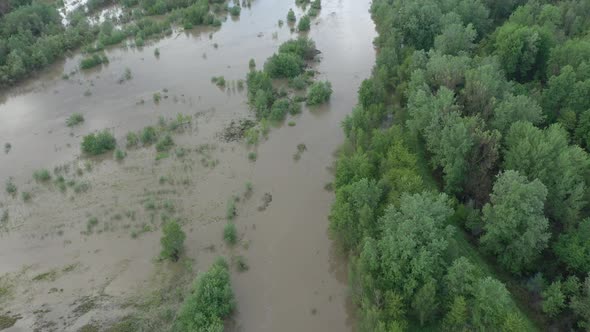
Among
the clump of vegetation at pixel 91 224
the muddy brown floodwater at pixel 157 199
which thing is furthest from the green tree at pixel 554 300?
the clump of vegetation at pixel 91 224

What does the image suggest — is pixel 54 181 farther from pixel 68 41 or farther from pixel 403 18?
pixel 403 18

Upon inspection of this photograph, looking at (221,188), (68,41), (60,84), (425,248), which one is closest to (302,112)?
(221,188)

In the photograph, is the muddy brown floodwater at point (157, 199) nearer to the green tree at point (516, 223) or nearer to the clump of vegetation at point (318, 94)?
the clump of vegetation at point (318, 94)

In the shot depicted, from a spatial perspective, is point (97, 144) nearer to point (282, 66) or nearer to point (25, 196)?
point (25, 196)

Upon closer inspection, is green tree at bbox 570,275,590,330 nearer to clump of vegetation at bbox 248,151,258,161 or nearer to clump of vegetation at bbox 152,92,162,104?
clump of vegetation at bbox 248,151,258,161

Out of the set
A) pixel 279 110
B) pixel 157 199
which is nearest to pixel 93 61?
pixel 279 110

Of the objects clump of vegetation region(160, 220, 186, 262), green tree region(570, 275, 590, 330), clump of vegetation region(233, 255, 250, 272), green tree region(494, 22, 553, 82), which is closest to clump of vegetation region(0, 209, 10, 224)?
clump of vegetation region(160, 220, 186, 262)
